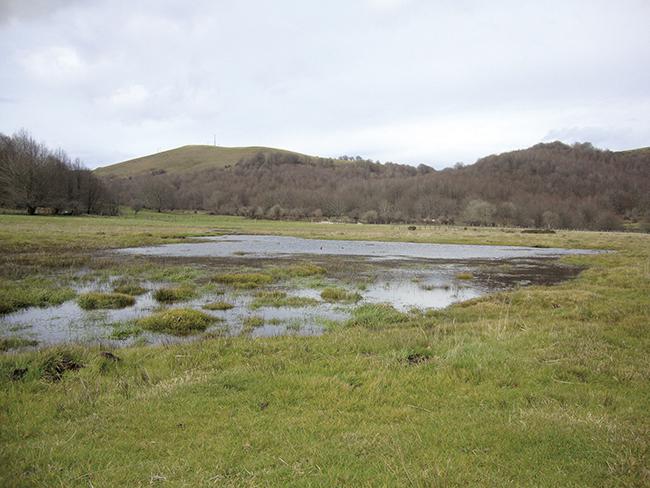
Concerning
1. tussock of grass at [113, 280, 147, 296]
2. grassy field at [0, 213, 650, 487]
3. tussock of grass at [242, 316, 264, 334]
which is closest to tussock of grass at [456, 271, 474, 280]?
grassy field at [0, 213, 650, 487]

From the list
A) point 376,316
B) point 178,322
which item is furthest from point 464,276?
point 178,322

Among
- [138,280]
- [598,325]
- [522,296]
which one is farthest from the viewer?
[138,280]

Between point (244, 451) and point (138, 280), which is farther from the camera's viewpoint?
point (138, 280)

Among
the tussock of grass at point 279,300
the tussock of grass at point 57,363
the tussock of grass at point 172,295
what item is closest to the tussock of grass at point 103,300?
the tussock of grass at point 172,295

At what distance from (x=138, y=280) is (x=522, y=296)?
2284 cm

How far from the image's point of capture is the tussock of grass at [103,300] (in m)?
19.6

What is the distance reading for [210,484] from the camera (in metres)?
5.38

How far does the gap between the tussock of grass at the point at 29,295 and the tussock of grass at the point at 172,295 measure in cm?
426

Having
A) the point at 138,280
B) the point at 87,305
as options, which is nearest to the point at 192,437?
the point at 87,305

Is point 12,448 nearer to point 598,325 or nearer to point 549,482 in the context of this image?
point 549,482

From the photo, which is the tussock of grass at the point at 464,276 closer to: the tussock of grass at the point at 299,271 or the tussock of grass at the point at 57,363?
the tussock of grass at the point at 299,271

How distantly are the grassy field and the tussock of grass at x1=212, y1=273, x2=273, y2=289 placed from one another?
43.0ft

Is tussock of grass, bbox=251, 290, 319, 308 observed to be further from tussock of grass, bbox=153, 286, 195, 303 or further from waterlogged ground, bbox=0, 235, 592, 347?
tussock of grass, bbox=153, 286, 195, 303

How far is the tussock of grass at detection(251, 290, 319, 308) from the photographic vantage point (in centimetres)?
2083
